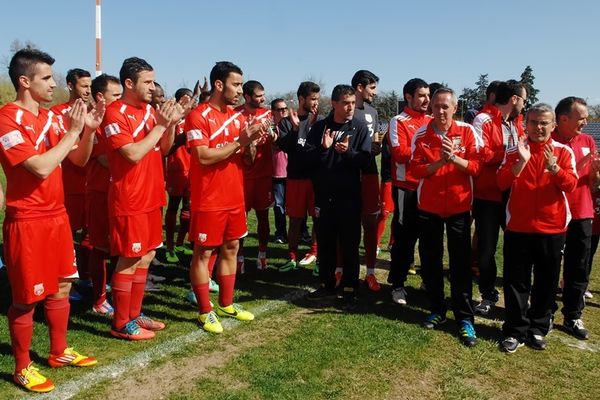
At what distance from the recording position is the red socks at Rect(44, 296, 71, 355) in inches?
147

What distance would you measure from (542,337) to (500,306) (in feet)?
3.38

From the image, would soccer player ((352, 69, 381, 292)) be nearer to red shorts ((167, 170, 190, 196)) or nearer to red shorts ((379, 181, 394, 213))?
red shorts ((379, 181, 394, 213))

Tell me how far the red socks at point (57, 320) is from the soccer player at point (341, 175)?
2.62m

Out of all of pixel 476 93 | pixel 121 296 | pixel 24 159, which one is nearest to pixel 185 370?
pixel 121 296

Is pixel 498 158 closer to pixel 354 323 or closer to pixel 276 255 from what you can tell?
pixel 354 323

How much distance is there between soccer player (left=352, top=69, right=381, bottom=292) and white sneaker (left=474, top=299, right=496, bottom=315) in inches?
46.0

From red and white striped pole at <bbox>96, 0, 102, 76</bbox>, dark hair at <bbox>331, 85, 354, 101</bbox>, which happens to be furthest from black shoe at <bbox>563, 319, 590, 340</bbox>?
red and white striped pole at <bbox>96, 0, 102, 76</bbox>

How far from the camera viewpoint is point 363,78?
6102 mm

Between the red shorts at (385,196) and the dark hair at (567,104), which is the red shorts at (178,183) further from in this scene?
the dark hair at (567,104)

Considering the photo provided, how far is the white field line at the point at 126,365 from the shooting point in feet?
11.4

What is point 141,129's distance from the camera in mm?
4246

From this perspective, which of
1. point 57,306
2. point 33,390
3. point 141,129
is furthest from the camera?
point 141,129

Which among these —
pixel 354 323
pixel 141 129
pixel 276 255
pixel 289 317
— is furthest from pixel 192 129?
pixel 276 255

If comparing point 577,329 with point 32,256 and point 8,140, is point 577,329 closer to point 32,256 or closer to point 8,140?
point 32,256
